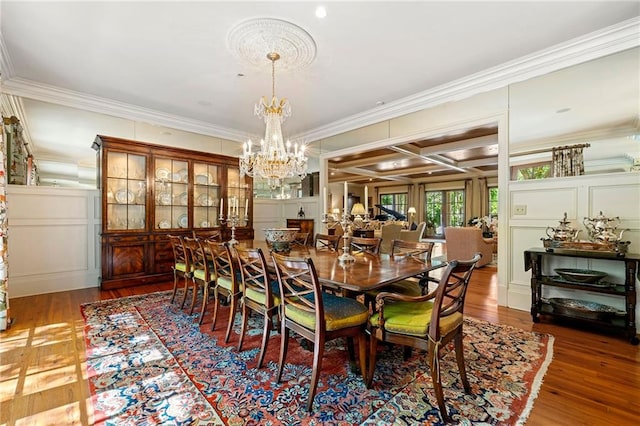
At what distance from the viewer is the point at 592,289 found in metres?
2.73

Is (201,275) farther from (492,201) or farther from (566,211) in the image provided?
(492,201)

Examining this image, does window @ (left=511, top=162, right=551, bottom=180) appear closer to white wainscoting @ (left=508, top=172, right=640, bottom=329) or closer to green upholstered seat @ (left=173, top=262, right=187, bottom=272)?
white wainscoting @ (left=508, top=172, right=640, bottom=329)

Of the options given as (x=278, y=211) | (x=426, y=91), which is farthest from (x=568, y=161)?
(x=278, y=211)

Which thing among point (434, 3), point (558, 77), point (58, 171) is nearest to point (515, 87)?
point (558, 77)

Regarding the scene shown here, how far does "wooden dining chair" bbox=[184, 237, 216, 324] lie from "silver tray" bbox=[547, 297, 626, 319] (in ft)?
11.7

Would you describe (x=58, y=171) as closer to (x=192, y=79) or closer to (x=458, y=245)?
(x=192, y=79)

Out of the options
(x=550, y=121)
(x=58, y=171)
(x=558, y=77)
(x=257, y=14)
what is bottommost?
(x=58, y=171)

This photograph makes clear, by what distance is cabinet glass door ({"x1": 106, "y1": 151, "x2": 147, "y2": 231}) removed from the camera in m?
4.32

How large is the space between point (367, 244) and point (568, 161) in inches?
92.1

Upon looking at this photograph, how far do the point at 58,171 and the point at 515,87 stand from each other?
640cm

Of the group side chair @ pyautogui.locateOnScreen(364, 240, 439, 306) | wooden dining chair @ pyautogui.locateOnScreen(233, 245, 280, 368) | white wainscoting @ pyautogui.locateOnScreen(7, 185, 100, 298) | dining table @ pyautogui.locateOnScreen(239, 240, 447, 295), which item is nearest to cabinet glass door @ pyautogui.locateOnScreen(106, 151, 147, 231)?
white wainscoting @ pyautogui.locateOnScreen(7, 185, 100, 298)

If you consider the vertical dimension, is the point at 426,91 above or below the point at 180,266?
above

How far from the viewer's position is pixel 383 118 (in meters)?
4.75

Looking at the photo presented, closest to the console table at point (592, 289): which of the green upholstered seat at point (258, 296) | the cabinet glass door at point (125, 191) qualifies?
the green upholstered seat at point (258, 296)
